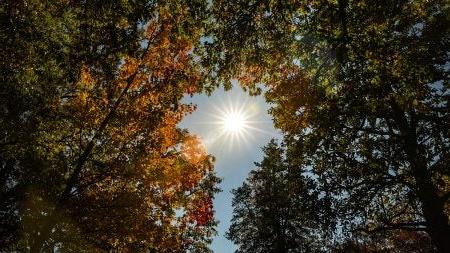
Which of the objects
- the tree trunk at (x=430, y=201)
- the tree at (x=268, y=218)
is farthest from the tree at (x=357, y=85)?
the tree at (x=268, y=218)

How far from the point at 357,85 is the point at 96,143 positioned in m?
6.80

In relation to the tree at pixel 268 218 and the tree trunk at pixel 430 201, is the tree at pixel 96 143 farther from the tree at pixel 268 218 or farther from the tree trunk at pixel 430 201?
the tree at pixel 268 218

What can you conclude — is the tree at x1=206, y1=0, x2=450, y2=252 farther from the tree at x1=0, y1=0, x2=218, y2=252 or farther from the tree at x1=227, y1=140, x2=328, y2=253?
the tree at x1=227, y1=140, x2=328, y2=253

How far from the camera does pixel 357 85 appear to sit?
27.1 feet

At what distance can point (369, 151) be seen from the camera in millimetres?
12867

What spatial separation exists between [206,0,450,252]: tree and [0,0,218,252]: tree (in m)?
1.33

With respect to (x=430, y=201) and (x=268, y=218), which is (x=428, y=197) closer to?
(x=430, y=201)

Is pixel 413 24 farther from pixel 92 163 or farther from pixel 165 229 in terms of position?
pixel 92 163

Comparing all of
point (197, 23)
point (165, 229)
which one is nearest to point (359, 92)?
point (197, 23)

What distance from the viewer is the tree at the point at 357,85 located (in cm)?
739

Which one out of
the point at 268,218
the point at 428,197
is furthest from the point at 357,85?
the point at 268,218

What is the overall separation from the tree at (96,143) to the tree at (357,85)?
4.38ft

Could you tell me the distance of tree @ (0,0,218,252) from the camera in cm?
845

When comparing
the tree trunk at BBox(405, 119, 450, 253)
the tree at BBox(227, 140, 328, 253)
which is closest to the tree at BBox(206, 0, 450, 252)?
the tree trunk at BBox(405, 119, 450, 253)
